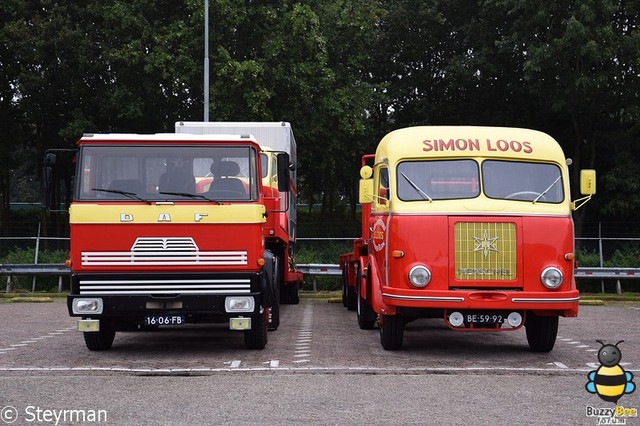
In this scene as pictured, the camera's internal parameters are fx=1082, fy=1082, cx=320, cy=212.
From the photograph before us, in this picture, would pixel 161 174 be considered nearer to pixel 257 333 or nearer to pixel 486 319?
pixel 257 333

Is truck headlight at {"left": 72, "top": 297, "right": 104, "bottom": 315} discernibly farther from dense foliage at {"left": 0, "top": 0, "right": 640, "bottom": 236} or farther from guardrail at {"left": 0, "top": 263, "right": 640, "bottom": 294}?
dense foliage at {"left": 0, "top": 0, "right": 640, "bottom": 236}

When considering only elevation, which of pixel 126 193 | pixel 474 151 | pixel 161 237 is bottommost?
pixel 161 237

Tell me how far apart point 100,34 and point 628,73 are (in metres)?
18.5

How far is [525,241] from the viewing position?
13.8 metres

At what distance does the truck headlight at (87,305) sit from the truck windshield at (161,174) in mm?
1290

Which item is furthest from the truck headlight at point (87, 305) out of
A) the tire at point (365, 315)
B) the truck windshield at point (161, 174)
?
the tire at point (365, 315)

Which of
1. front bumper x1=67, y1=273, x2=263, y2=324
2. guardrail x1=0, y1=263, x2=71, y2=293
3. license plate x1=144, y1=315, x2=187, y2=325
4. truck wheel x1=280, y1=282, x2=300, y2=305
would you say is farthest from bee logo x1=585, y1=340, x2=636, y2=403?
guardrail x1=0, y1=263, x2=71, y2=293

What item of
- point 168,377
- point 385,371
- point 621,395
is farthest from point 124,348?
point 621,395

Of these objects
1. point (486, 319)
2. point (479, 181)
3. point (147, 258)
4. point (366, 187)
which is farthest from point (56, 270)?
point (486, 319)

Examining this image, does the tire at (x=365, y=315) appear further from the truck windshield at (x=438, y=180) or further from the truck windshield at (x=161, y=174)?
the truck windshield at (x=161, y=174)

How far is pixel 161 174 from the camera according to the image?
13.9m

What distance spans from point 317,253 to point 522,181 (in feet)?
60.5

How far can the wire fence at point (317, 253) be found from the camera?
3095 cm

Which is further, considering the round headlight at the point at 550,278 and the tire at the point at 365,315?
the tire at the point at 365,315
